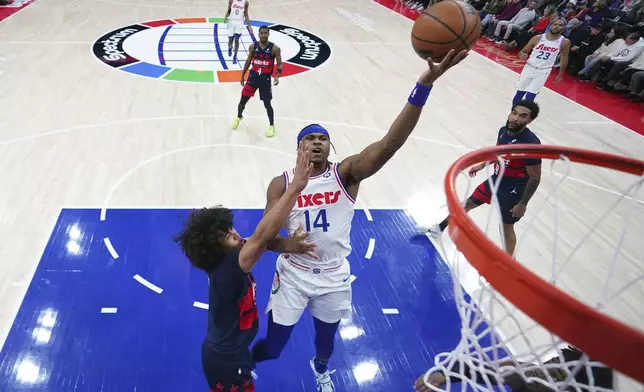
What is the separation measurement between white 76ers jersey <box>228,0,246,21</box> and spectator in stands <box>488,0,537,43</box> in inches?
289

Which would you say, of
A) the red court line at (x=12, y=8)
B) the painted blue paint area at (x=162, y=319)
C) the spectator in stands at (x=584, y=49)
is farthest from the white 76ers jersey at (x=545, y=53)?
the red court line at (x=12, y=8)

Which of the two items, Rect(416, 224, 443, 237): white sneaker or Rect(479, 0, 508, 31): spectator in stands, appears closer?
Rect(416, 224, 443, 237): white sneaker

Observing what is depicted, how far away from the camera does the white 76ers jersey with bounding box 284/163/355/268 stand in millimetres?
2625

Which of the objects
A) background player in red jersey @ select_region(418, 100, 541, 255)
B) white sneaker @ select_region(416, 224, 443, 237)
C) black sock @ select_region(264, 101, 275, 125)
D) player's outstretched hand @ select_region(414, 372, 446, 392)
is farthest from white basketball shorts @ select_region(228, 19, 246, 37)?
player's outstretched hand @ select_region(414, 372, 446, 392)

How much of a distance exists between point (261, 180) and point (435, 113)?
12.3ft

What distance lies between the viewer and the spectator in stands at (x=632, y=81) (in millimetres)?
9625

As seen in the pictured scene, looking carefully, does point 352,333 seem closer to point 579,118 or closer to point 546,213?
point 546,213

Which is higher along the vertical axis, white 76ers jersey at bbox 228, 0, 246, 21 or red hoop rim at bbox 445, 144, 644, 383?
red hoop rim at bbox 445, 144, 644, 383

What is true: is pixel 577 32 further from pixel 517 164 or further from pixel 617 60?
pixel 517 164

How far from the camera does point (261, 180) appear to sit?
19.0 ft

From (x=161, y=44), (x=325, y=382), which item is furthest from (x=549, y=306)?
(x=161, y=44)

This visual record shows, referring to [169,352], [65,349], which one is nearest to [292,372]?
[169,352]

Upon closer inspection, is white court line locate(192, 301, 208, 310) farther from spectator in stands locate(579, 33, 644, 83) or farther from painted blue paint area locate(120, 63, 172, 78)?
spectator in stands locate(579, 33, 644, 83)

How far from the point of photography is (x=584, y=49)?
1081 cm
